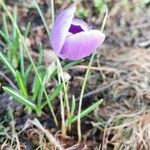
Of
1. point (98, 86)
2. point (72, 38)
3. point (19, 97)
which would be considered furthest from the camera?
point (98, 86)

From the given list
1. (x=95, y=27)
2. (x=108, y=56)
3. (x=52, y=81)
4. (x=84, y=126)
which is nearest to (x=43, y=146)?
(x=84, y=126)

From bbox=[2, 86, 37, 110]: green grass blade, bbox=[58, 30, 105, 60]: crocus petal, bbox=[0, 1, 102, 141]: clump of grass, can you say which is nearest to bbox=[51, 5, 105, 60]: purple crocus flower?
bbox=[58, 30, 105, 60]: crocus petal

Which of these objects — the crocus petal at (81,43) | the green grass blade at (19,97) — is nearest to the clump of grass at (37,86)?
the green grass blade at (19,97)

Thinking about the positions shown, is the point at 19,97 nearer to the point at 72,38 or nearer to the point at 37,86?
the point at 37,86

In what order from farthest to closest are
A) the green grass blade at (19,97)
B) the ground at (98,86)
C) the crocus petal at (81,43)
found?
the ground at (98,86)
the green grass blade at (19,97)
the crocus petal at (81,43)

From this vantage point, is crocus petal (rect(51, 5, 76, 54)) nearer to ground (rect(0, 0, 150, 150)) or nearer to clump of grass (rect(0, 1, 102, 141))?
clump of grass (rect(0, 1, 102, 141))

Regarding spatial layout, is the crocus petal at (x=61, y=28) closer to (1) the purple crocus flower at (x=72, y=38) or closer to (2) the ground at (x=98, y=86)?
(1) the purple crocus flower at (x=72, y=38)

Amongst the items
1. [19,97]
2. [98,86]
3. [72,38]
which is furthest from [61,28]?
[98,86]
